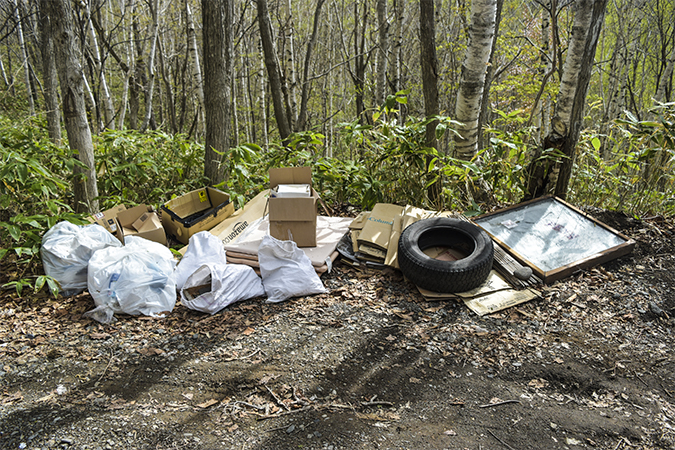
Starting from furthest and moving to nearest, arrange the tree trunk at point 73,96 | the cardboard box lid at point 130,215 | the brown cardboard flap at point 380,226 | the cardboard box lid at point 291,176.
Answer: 1. the cardboard box lid at point 291,176
2. the cardboard box lid at point 130,215
3. the brown cardboard flap at point 380,226
4. the tree trunk at point 73,96

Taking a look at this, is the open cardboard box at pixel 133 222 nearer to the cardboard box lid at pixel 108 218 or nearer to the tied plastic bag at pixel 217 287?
the cardboard box lid at pixel 108 218

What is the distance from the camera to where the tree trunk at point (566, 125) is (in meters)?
4.36

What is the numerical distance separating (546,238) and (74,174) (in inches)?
189

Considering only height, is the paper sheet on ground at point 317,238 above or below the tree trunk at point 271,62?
below

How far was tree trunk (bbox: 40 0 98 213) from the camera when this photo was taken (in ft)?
12.3

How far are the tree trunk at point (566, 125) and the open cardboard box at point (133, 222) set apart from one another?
4.13 m

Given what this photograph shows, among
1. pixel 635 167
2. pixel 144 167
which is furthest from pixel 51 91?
pixel 635 167

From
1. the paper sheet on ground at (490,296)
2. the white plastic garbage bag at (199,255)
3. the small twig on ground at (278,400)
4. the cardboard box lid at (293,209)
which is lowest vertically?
the small twig on ground at (278,400)

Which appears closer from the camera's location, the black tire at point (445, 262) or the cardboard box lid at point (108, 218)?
the black tire at point (445, 262)

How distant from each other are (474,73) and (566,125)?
1172mm

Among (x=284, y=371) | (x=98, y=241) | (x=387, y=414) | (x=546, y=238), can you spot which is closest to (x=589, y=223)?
(x=546, y=238)

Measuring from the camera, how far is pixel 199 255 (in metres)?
3.58

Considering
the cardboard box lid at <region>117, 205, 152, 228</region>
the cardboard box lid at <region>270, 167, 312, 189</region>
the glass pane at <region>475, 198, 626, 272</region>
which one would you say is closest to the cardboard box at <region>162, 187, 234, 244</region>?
the cardboard box lid at <region>117, 205, 152, 228</region>

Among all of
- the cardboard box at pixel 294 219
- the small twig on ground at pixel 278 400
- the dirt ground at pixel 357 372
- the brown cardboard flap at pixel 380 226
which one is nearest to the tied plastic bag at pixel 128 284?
the dirt ground at pixel 357 372
